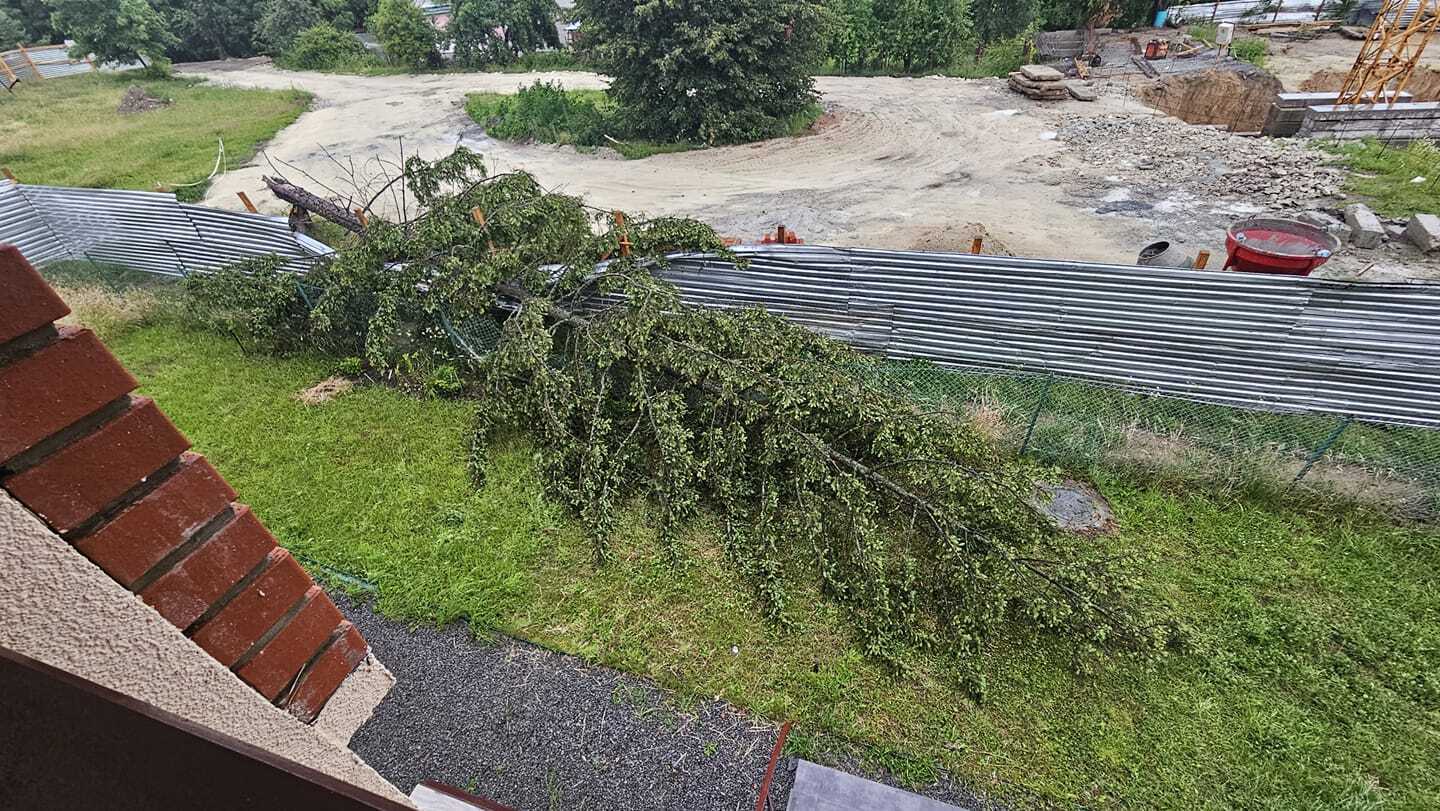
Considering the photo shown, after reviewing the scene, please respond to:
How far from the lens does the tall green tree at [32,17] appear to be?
117 feet

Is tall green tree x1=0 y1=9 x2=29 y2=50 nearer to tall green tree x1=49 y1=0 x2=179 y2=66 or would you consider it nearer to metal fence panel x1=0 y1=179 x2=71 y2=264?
tall green tree x1=49 y1=0 x2=179 y2=66

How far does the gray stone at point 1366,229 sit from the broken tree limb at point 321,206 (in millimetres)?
15524

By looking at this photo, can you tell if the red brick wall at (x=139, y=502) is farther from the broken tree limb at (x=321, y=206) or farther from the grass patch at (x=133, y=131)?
the grass patch at (x=133, y=131)

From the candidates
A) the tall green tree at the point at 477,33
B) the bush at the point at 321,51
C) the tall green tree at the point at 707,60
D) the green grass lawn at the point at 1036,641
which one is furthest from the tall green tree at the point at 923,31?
the bush at the point at 321,51

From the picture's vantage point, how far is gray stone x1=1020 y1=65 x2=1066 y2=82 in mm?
17906

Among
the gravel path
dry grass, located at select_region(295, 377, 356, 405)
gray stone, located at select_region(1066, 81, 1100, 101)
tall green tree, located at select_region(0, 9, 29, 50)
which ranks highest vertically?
tall green tree, located at select_region(0, 9, 29, 50)

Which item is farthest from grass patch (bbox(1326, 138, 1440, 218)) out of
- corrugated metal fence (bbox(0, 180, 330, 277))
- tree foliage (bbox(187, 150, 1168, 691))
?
corrugated metal fence (bbox(0, 180, 330, 277))

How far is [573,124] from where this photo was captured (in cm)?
1758

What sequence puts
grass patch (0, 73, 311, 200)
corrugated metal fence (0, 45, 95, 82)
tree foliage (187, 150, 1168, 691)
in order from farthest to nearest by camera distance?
1. corrugated metal fence (0, 45, 95, 82)
2. grass patch (0, 73, 311, 200)
3. tree foliage (187, 150, 1168, 691)

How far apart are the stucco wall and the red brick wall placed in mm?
68

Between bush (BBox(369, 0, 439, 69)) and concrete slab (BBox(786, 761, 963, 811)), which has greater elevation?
bush (BBox(369, 0, 439, 69))

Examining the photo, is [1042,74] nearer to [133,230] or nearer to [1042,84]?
[1042,84]

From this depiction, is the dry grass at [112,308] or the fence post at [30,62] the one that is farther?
the fence post at [30,62]

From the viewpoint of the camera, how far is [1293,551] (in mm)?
5363
